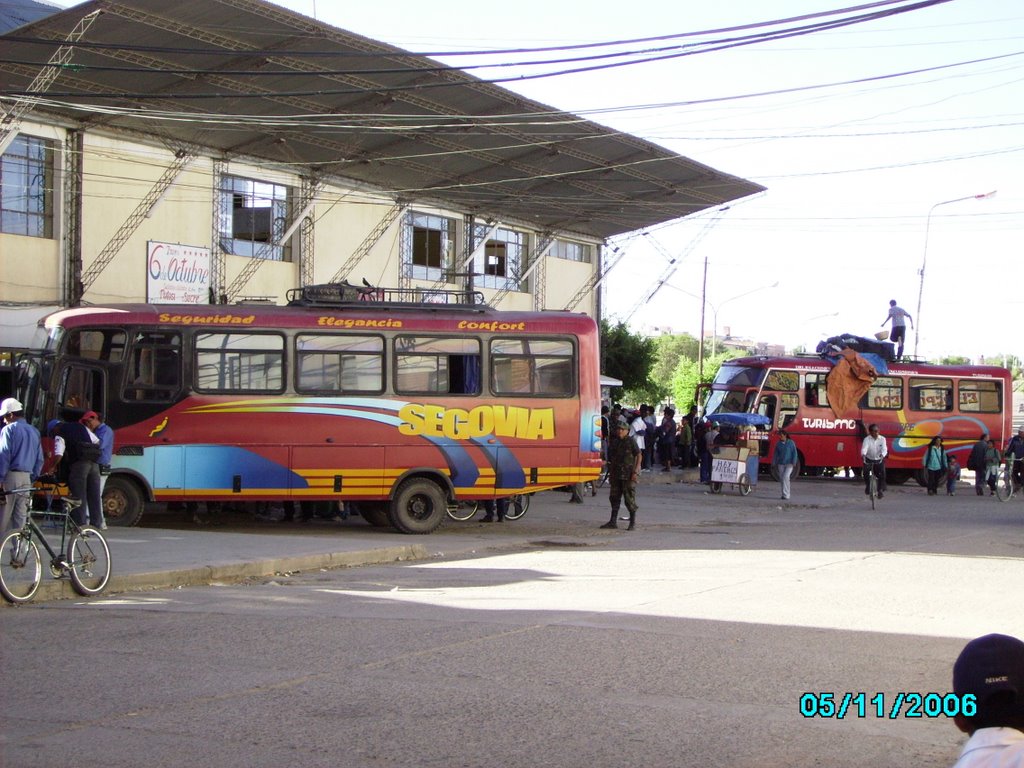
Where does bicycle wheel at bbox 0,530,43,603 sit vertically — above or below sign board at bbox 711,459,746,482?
above

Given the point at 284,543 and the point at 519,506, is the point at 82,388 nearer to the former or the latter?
the point at 284,543

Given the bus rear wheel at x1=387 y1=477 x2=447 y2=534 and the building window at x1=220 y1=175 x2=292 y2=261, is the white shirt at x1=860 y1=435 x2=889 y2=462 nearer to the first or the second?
the bus rear wheel at x1=387 y1=477 x2=447 y2=534

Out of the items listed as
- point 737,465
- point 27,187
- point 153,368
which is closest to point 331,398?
point 153,368

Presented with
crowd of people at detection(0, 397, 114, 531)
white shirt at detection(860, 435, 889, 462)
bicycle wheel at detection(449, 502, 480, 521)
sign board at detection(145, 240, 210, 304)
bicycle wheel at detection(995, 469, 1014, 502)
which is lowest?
bicycle wheel at detection(995, 469, 1014, 502)

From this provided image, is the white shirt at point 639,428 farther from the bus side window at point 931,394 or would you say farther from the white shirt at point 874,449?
the bus side window at point 931,394

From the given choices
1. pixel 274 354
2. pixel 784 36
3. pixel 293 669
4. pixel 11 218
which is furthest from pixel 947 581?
pixel 11 218

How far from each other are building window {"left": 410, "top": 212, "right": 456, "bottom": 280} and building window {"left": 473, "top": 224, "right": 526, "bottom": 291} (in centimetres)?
115

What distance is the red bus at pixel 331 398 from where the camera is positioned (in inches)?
746

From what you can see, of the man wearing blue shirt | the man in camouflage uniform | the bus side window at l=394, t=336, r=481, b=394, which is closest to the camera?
the bus side window at l=394, t=336, r=481, b=394

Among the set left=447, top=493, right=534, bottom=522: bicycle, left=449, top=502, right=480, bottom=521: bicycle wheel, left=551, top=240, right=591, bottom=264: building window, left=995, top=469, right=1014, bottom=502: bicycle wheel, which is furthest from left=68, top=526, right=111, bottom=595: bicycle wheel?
left=551, top=240, right=591, bottom=264: building window

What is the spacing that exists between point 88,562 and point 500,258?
110ft

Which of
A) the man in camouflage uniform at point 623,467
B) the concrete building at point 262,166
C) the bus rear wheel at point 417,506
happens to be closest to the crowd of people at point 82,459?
the bus rear wheel at point 417,506

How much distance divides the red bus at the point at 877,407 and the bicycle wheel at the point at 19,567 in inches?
1124

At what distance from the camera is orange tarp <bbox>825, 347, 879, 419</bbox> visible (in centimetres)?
3816
